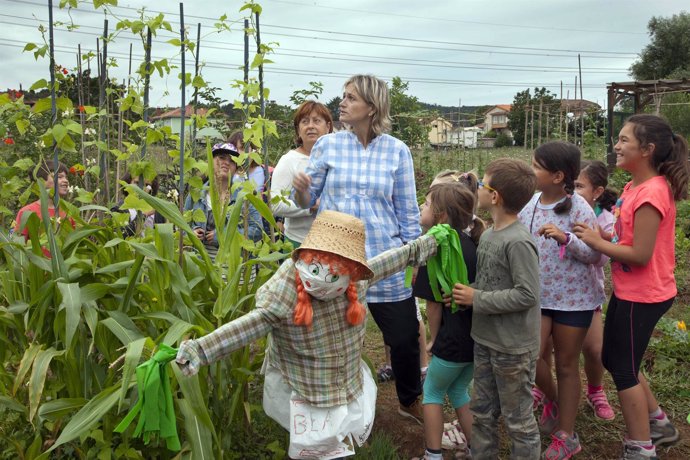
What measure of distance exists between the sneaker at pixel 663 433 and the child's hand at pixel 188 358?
95.0 inches

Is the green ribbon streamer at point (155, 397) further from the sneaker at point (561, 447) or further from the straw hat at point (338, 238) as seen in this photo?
the sneaker at point (561, 447)

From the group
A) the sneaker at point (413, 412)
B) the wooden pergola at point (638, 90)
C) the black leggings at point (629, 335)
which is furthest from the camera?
the wooden pergola at point (638, 90)

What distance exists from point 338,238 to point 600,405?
214 cm

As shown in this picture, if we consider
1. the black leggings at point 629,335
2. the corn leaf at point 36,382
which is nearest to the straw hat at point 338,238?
the corn leaf at point 36,382

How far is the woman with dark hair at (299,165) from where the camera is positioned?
11.8 ft

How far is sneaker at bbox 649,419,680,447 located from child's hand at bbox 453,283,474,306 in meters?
1.37

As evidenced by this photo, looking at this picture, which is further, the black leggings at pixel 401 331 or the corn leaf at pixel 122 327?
the black leggings at pixel 401 331

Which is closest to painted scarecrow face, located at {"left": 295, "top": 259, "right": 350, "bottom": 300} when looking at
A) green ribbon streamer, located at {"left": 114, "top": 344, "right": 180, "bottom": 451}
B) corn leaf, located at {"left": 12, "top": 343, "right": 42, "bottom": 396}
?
green ribbon streamer, located at {"left": 114, "top": 344, "right": 180, "bottom": 451}

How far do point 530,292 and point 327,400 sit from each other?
3.00 feet

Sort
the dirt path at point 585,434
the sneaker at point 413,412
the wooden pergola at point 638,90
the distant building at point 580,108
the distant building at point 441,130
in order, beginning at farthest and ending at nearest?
the wooden pergola at point 638,90 < the distant building at point 580,108 < the distant building at point 441,130 < the sneaker at point 413,412 < the dirt path at point 585,434

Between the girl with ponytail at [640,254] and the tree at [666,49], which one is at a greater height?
the tree at [666,49]

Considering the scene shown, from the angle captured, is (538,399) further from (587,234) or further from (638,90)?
(638,90)

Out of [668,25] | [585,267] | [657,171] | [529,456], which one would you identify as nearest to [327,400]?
[529,456]

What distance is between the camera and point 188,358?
194cm
